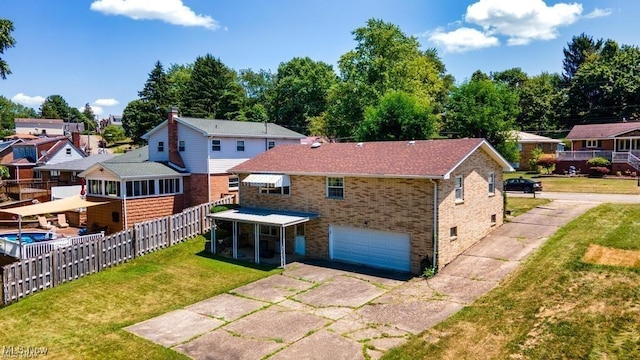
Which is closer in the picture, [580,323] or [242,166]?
[580,323]

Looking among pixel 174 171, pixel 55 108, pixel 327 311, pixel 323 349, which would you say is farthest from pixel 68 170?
pixel 55 108

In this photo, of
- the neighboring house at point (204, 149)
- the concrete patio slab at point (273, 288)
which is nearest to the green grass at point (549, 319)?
the concrete patio slab at point (273, 288)

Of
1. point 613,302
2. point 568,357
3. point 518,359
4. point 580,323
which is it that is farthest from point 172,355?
point 613,302

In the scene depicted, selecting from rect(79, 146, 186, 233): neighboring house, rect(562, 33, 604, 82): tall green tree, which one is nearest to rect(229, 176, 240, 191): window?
rect(79, 146, 186, 233): neighboring house

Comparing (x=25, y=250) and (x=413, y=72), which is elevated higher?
(x=413, y=72)

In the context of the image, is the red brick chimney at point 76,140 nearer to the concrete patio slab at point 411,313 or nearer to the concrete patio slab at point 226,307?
the concrete patio slab at point 226,307

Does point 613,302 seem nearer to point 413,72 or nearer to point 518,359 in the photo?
point 518,359
